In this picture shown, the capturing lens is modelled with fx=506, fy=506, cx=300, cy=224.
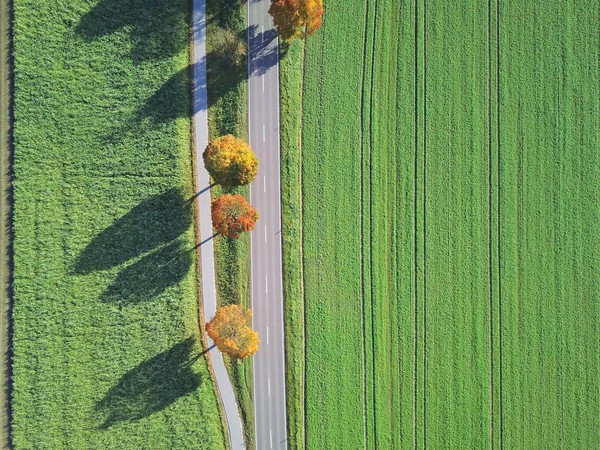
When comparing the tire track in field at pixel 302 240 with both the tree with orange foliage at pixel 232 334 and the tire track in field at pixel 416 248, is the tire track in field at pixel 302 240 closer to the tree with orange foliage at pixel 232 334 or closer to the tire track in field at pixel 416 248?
the tree with orange foliage at pixel 232 334

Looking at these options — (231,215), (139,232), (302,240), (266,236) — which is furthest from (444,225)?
(139,232)

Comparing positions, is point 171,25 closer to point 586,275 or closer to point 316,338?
point 316,338

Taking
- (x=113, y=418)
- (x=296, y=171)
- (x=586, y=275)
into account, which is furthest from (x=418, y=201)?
(x=113, y=418)

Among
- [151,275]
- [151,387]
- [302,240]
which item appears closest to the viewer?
[151,387]

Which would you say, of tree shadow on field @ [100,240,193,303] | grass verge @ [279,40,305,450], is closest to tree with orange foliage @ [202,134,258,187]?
grass verge @ [279,40,305,450]

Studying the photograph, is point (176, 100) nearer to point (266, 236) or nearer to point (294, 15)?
point (294, 15)

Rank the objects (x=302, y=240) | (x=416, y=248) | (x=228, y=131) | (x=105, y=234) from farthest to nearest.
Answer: (x=416, y=248)
(x=302, y=240)
(x=228, y=131)
(x=105, y=234)
